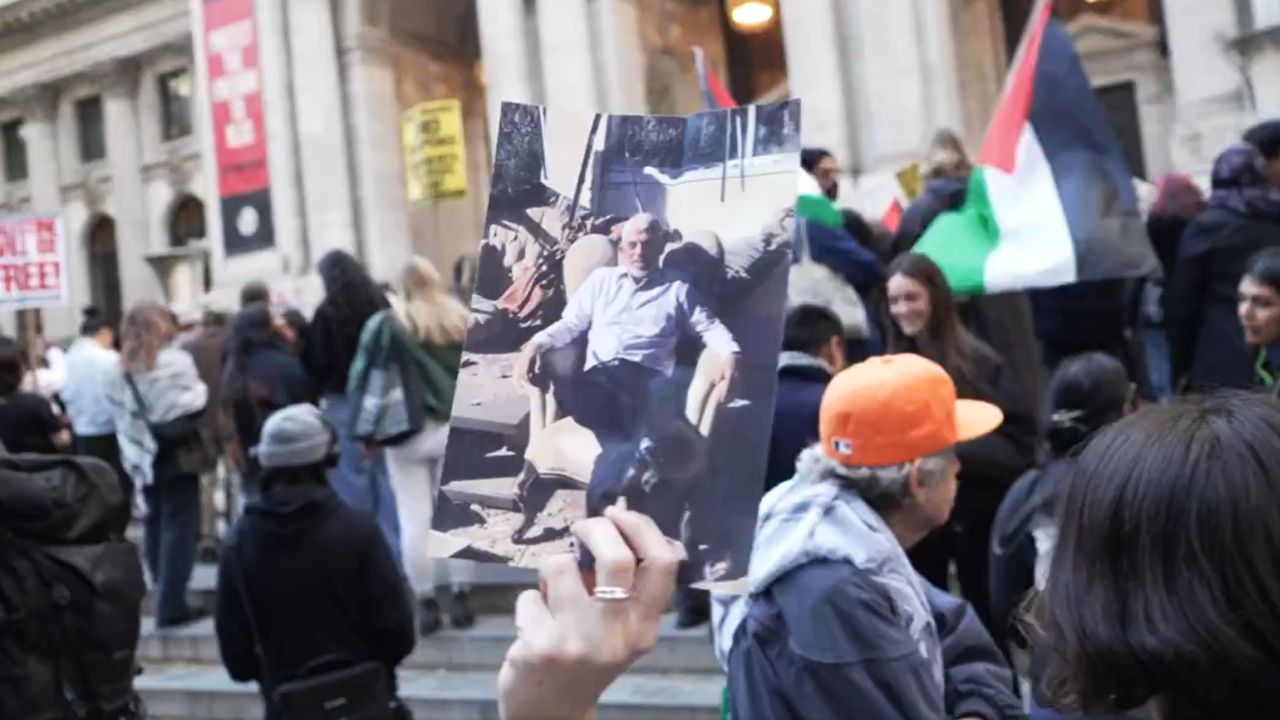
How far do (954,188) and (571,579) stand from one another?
5.24m

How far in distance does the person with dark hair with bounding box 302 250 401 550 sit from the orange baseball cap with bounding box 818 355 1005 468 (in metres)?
4.88

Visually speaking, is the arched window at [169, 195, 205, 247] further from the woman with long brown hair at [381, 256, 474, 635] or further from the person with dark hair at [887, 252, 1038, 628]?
the person with dark hair at [887, 252, 1038, 628]

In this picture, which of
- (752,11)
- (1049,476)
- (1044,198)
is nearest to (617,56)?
(752,11)

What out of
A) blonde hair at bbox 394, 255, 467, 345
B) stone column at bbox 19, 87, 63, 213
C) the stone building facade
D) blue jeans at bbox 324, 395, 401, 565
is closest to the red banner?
blue jeans at bbox 324, 395, 401, 565

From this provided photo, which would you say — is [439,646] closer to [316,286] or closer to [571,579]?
[571,579]

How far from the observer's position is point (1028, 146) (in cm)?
574

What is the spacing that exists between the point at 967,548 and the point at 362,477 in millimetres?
3882

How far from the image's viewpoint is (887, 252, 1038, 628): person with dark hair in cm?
511

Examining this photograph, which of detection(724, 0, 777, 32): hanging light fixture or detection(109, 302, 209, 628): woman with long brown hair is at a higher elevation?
detection(724, 0, 777, 32): hanging light fixture

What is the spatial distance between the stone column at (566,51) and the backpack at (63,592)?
1596 cm

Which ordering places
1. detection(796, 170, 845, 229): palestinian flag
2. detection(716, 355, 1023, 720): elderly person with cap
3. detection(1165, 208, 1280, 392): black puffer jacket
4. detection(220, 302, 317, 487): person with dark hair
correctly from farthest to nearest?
detection(220, 302, 317, 487): person with dark hair
detection(796, 170, 845, 229): palestinian flag
detection(1165, 208, 1280, 392): black puffer jacket
detection(716, 355, 1023, 720): elderly person with cap

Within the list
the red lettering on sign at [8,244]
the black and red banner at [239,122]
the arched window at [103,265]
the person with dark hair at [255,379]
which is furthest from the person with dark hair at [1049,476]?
the arched window at [103,265]

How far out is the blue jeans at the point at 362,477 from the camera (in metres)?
7.66

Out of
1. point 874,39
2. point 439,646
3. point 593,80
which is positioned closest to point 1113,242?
point 439,646
